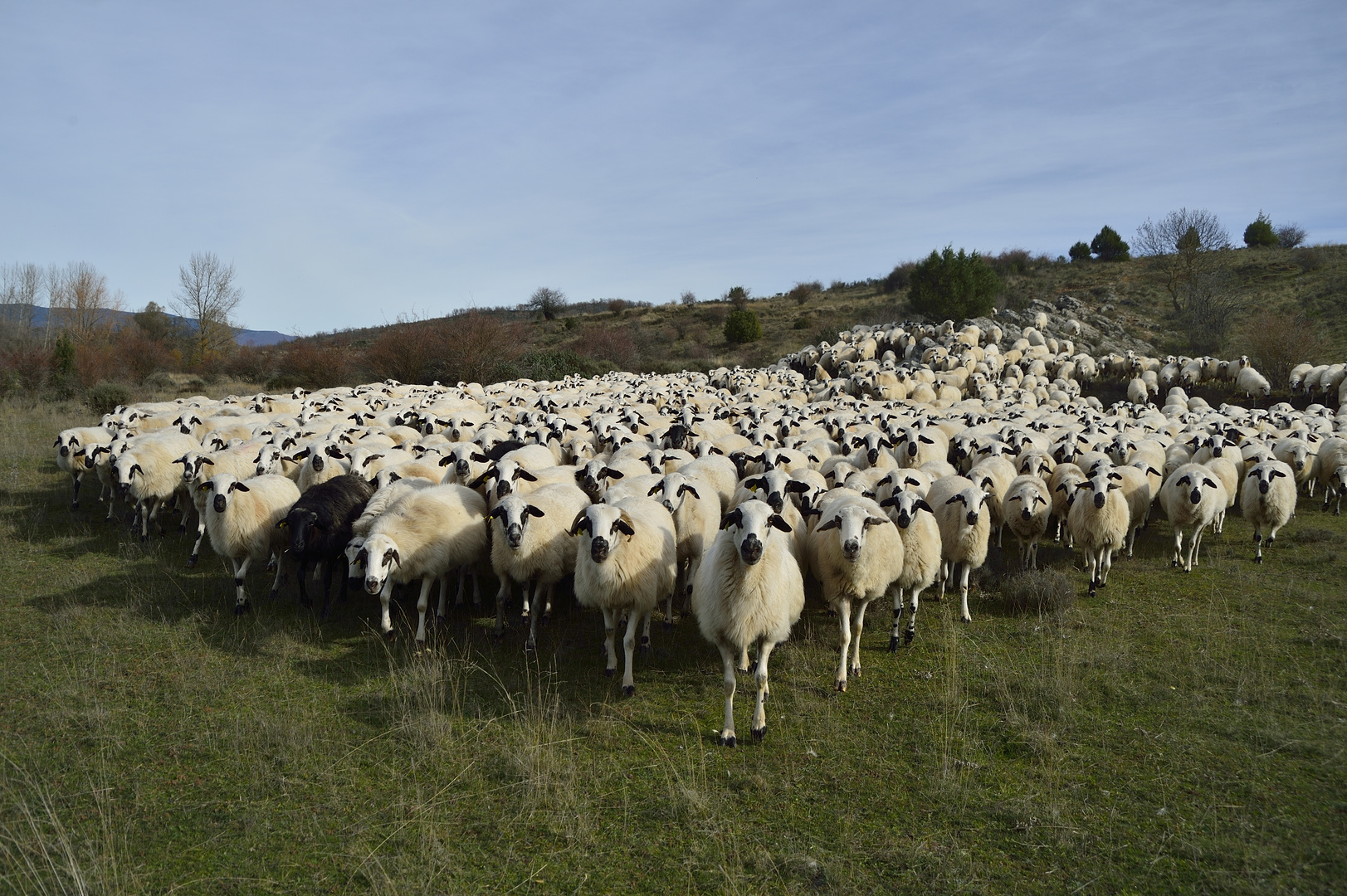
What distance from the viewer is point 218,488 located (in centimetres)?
1013

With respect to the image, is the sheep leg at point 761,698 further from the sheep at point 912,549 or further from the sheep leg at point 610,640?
the sheep at point 912,549

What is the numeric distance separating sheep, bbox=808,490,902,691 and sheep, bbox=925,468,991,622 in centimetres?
190

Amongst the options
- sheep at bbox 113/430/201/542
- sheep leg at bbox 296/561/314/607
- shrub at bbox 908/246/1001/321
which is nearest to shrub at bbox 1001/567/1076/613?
sheep leg at bbox 296/561/314/607

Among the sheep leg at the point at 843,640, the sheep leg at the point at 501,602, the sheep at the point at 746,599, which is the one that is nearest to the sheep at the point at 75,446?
the sheep leg at the point at 501,602

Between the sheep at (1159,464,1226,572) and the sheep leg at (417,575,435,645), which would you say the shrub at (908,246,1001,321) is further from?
the sheep leg at (417,575,435,645)

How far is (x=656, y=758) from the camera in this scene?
6.32m

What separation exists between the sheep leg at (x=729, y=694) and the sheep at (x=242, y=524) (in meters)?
7.00

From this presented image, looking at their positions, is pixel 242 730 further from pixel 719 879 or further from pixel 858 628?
pixel 858 628

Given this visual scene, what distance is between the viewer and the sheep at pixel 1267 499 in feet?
43.0

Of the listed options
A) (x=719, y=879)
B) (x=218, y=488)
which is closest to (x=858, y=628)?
(x=719, y=879)

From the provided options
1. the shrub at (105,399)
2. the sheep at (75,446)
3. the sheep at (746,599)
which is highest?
the shrub at (105,399)

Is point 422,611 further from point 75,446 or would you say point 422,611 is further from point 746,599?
point 75,446

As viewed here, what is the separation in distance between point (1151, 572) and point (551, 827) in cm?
1166

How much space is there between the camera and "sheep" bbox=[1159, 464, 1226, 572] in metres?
12.3
